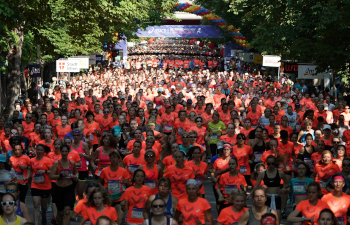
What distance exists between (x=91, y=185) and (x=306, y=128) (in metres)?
6.90

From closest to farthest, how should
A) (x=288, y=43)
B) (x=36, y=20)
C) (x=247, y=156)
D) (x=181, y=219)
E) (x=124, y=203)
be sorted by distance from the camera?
(x=181, y=219) → (x=124, y=203) → (x=247, y=156) → (x=36, y=20) → (x=288, y=43)

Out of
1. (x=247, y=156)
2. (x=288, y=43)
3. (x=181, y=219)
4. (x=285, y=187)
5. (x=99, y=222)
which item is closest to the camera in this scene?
(x=99, y=222)

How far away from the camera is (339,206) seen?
8.38 metres

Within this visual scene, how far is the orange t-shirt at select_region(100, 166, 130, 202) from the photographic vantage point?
959 centimetres

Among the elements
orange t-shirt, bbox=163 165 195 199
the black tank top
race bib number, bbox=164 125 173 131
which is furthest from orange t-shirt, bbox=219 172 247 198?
race bib number, bbox=164 125 173 131

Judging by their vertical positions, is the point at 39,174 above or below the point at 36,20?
below

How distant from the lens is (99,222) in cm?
637

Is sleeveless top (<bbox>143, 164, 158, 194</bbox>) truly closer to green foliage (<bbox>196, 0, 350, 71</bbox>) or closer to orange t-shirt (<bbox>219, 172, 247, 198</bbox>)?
orange t-shirt (<bbox>219, 172, 247, 198</bbox>)

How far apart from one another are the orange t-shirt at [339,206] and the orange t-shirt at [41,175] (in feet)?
14.0

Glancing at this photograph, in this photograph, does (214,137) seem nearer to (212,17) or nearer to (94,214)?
(94,214)

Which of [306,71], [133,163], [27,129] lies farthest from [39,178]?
[306,71]

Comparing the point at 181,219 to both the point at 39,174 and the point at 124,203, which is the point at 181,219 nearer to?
the point at 124,203

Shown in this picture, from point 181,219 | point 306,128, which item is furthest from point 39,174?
point 306,128

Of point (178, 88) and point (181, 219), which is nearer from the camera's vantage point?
point (181, 219)
